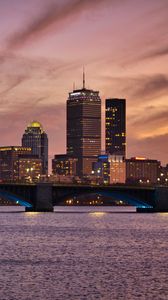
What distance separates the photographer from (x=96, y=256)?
9056 cm

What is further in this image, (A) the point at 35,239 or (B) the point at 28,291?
(A) the point at 35,239

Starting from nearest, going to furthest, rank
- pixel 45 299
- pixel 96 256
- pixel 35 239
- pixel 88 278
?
pixel 45 299
pixel 88 278
pixel 96 256
pixel 35 239

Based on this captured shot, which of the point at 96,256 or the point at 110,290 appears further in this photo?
the point at 96,256

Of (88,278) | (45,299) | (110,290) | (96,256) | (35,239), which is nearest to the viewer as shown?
(45,299)

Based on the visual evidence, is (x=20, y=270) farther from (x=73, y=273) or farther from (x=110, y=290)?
(x=110, y=290)

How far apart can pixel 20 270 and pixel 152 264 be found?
13005mm

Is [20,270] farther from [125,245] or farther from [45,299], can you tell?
[125,245]

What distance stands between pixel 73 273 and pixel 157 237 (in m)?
49.5

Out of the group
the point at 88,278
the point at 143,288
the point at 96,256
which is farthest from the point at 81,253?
the point at 143,288

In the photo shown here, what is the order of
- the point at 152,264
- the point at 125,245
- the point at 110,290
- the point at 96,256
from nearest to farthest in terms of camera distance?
the point at 110,290 < the point at 152,264 < the point at 96,256 < the point at 125,245

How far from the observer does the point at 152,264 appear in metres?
81.9

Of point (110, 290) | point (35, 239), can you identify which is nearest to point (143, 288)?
point (110, 290)

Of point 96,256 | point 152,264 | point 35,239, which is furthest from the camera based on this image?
point 35,239

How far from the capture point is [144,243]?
110 metres
